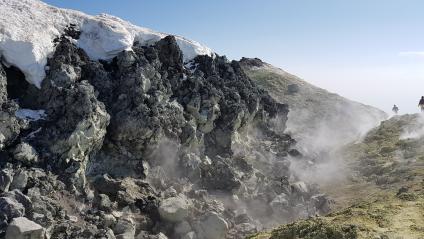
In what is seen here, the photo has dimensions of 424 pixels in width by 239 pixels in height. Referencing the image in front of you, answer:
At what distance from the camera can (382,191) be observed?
62.7 metres

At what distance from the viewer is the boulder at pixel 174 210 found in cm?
4256

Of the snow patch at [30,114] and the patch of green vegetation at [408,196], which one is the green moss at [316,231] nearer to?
the patch of green vegetation at [408,196]

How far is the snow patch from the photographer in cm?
4353

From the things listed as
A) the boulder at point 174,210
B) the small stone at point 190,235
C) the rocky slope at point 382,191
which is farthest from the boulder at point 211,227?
the rocky slope at point 382,191

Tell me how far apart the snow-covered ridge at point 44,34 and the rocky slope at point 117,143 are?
126 millimetres

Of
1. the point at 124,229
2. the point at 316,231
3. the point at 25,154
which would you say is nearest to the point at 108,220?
the point at 124,229

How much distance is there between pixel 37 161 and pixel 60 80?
8.90 metres

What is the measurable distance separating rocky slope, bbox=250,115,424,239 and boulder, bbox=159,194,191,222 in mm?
9143

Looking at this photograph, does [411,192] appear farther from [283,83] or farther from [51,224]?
[283,83]

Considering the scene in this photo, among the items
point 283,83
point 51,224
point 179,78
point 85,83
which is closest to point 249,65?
point 283,83

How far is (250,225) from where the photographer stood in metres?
46.1

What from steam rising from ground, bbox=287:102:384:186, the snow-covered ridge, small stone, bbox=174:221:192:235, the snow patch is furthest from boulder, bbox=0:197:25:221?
steam rising from ground, bbox=287:102:384:186

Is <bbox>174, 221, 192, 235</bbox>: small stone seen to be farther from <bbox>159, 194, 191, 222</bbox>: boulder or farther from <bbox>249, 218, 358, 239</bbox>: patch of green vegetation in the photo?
<bbox>249, 218, 358, 239</bbox>: patch of green vegetation

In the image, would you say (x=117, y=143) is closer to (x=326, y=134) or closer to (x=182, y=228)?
(x=182, y=228)
